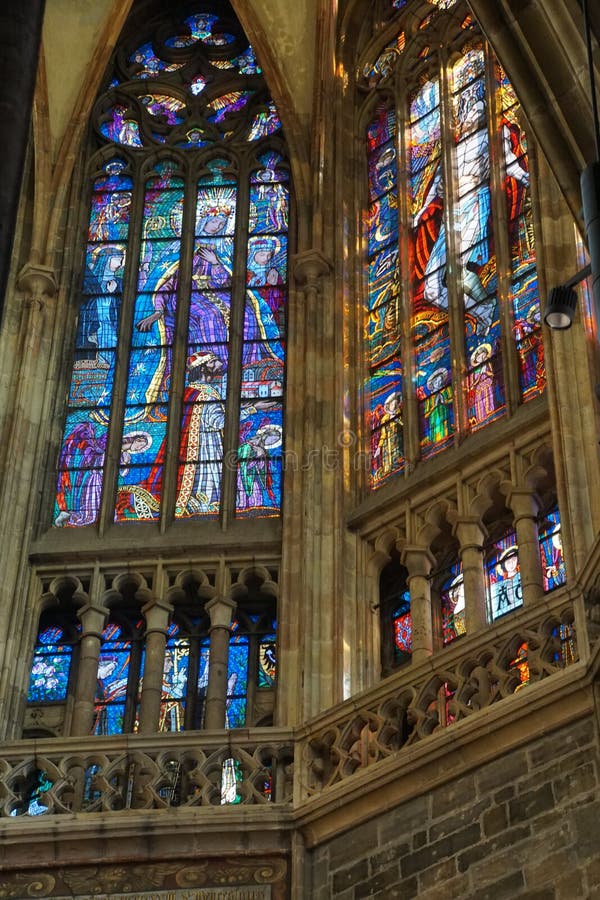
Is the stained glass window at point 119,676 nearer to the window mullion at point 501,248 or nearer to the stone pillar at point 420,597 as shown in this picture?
the stone pillar at point 420,597

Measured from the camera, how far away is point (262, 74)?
A: 2019cm

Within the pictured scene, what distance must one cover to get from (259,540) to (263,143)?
16.9 feet

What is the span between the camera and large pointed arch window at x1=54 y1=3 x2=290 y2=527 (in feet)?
56.5

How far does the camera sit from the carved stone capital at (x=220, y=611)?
15.9 metres

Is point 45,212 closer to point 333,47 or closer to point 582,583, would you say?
point 333,47

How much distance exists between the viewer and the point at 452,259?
1692cm

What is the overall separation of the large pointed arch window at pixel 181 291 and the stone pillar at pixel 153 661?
106cm

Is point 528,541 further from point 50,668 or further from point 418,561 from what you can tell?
point 50,668

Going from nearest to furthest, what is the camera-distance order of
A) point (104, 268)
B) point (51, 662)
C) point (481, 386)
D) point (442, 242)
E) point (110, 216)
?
point (481, 386) < point (51, 662) < point (442, 242) < point (104, 268) < point (110, 216)

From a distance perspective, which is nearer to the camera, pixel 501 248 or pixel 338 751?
pixel 338 751

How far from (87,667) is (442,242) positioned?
4.99m

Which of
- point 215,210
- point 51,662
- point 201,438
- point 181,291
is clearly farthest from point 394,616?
point 215,210

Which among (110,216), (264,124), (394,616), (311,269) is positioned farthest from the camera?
(264,124)

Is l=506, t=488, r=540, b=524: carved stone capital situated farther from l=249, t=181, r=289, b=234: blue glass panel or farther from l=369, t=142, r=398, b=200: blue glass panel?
l=249, t=181, r=289, b=234: blue glass panel
